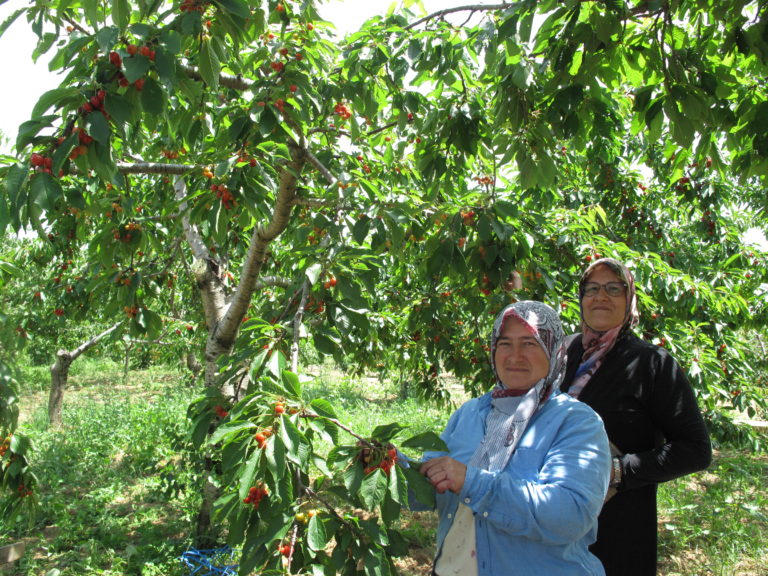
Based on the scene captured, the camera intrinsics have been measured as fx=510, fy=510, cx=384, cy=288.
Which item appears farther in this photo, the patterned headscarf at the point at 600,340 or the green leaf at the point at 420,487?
the patterned headscarf at the point at 600,340

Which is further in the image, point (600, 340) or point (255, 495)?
point (600, 340)

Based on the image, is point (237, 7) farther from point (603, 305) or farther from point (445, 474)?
point (603, 305)

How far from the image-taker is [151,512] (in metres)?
4.38

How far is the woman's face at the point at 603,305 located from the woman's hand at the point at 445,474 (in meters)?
0.82

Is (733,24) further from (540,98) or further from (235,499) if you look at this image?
(235,499)

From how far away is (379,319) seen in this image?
14.0 feet

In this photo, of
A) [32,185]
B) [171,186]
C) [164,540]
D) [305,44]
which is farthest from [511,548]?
[171,186]

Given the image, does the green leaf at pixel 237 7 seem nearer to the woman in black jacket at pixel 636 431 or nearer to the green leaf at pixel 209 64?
the green leaf at pixel 209 64

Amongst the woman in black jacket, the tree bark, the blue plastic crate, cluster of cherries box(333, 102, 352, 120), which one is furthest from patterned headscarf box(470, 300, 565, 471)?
the tree bark

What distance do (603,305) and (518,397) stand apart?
0.60 metres

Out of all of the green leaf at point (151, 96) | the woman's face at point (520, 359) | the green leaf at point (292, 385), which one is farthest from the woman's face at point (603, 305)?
the green leaf at point (151, 96)

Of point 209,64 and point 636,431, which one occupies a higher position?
point 209,64

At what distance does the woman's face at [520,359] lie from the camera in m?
1.35

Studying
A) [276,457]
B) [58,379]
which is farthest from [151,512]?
[276,457]
